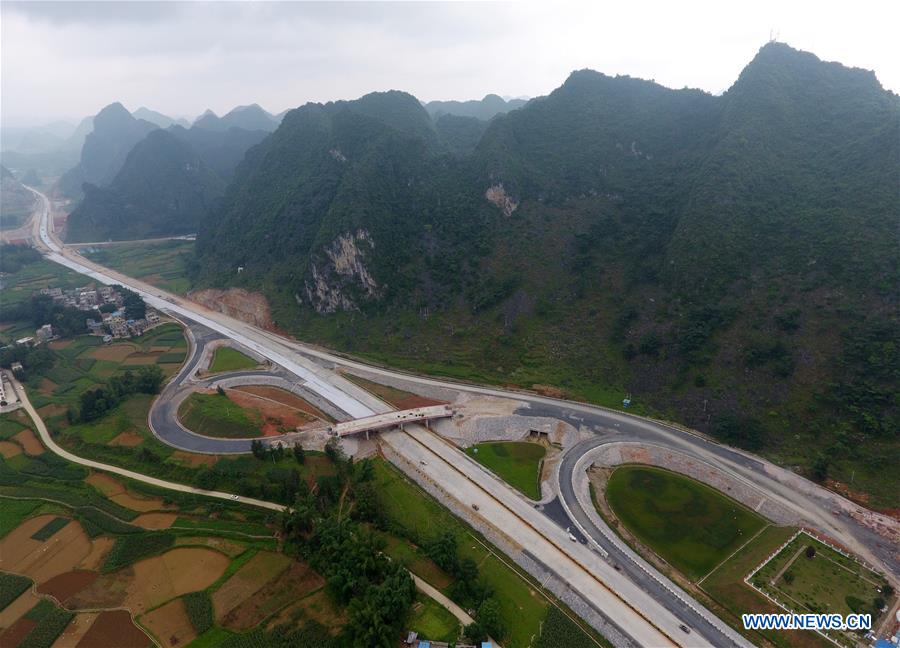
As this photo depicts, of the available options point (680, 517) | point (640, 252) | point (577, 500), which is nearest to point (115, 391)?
point (577, 500)

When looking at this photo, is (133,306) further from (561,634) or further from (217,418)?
(561,634)

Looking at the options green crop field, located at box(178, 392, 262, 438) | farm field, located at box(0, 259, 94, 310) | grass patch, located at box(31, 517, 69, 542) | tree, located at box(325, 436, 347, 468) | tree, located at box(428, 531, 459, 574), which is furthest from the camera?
farm field, located at box(0, 259, 94, 310)

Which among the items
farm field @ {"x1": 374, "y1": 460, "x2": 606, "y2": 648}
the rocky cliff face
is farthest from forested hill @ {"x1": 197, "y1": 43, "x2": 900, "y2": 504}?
farm field @ {"x1": 374, "y1": 460, "x2": 606, "y2": 648}

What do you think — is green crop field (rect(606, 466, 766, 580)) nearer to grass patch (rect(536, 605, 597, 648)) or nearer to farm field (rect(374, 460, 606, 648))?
grass patch (rect(536, 605, 597, 648))

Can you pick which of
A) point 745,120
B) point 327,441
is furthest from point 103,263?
point 745,120

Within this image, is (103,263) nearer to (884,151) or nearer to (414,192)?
(414,192)

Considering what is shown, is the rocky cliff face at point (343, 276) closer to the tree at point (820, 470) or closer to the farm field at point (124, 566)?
the farm field at point (124, 566)
